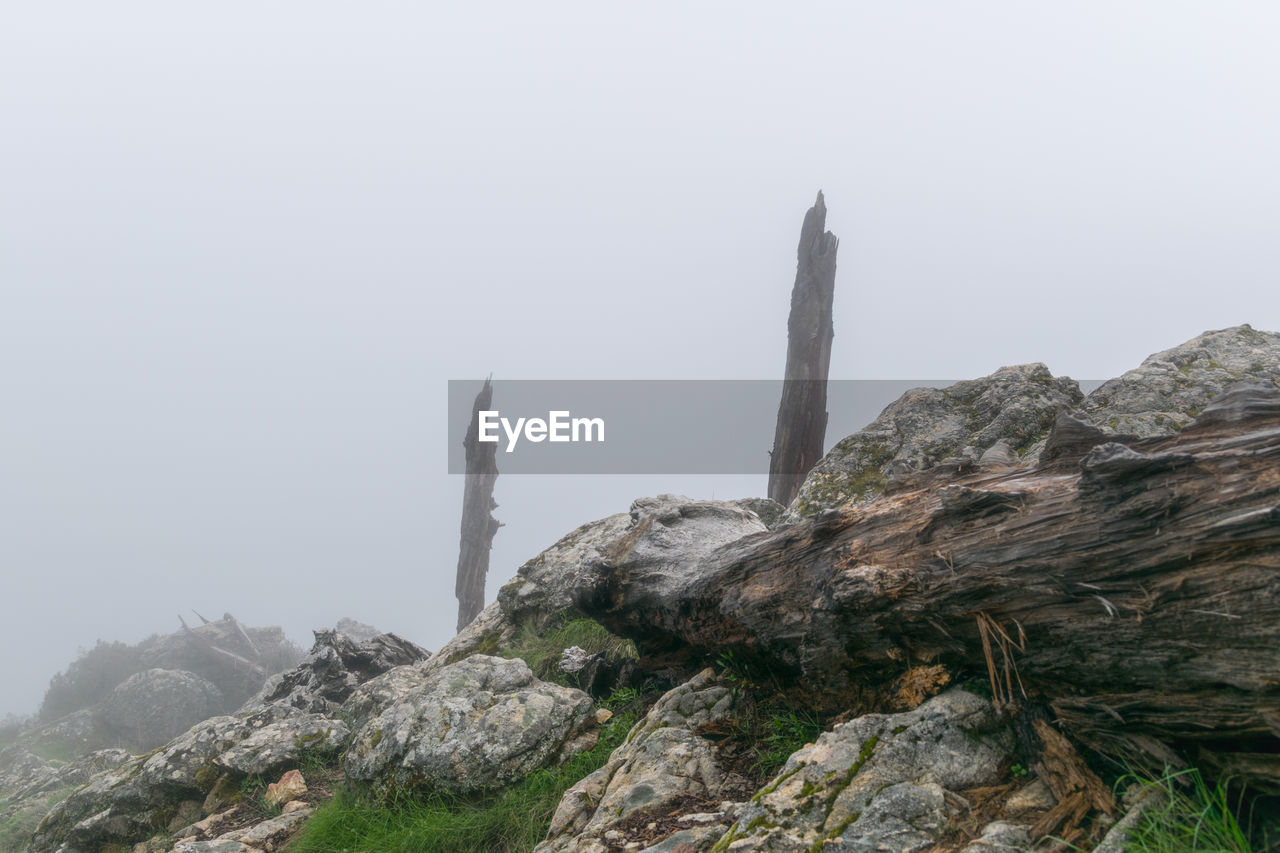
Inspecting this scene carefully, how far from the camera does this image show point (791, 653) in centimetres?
505

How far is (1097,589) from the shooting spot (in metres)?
3.39

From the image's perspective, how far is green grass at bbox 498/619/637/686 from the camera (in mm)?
8203

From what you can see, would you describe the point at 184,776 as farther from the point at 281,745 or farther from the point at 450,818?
the point at 450,818

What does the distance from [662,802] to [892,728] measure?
1.53 meters

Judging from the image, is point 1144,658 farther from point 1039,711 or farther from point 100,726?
point 100,726

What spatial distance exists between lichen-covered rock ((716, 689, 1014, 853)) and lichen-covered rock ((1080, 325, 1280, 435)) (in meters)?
3.68

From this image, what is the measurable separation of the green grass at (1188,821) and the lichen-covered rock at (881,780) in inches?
27.2

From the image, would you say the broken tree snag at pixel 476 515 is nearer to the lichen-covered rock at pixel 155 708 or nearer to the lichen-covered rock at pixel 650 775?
the lichen-covered rock at pixel 155 708

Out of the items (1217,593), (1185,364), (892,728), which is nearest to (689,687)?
(892,728)

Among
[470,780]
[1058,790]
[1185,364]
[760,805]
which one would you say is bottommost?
[470,780]

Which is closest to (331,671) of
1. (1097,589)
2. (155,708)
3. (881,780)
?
(881,780)

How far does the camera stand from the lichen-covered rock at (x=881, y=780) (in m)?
3.39

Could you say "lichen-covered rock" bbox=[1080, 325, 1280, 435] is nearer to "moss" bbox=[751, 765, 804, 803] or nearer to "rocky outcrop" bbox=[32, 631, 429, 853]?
"moss" bbox=[751, 765, 804, 803]

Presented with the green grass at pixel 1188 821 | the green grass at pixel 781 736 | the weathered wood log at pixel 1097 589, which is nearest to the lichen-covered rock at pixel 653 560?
the green grass at pixel 781 736
